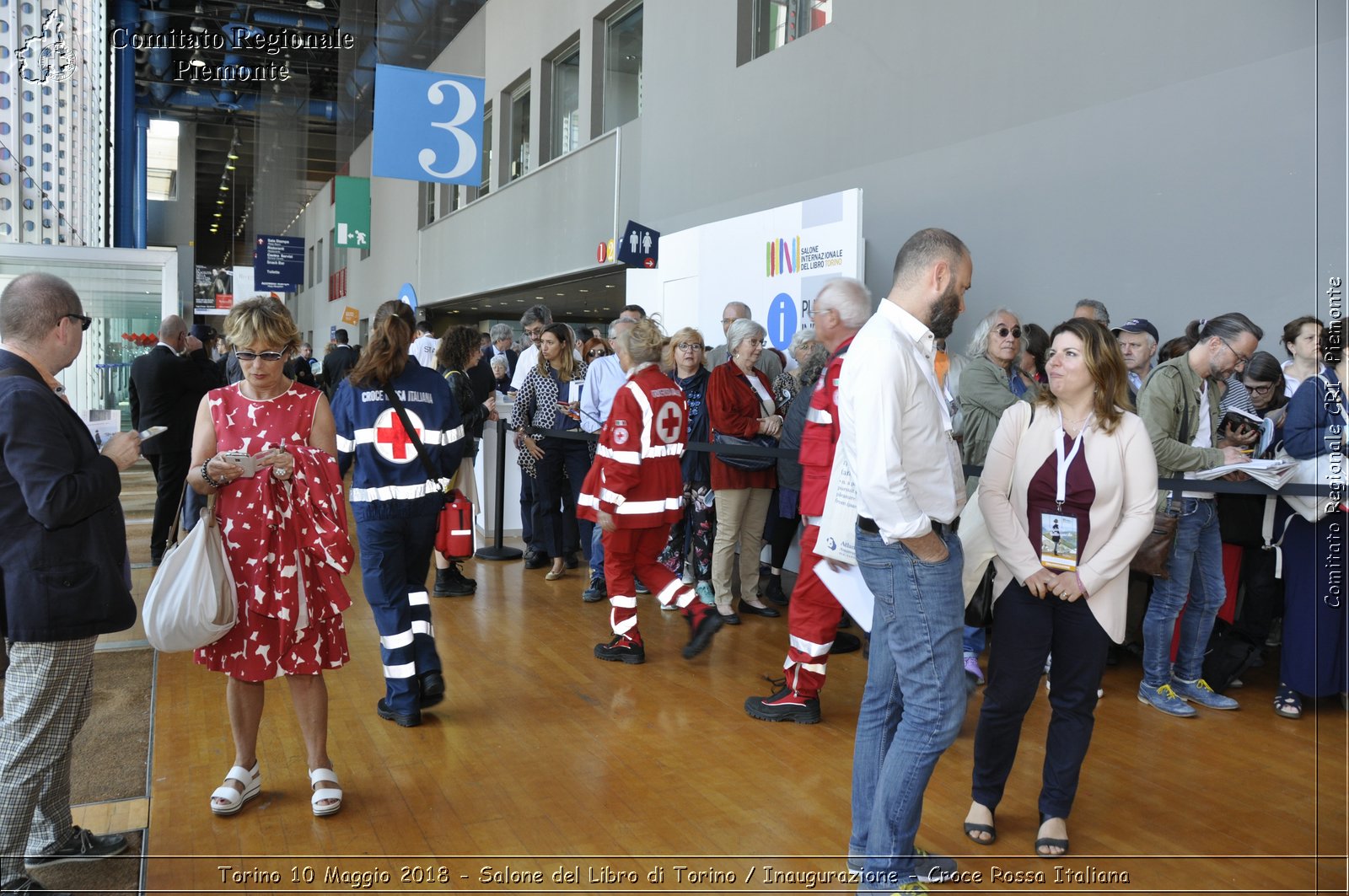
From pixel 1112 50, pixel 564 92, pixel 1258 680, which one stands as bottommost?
pixel 1258 680

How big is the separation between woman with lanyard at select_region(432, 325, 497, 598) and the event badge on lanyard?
4035 mm

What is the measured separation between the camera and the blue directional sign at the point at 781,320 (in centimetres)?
710

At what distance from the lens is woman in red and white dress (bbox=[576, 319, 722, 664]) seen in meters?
4.70

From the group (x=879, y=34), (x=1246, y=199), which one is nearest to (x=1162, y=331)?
(x=1246, y=199)

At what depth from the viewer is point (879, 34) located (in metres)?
6.97

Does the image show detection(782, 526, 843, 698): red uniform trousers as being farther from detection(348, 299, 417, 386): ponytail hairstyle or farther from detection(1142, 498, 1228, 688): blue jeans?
detection(348, 299, 417, 386): ponytail hairstyle

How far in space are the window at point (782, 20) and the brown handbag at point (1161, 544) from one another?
15.8 ft

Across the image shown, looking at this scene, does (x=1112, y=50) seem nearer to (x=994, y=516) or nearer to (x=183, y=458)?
(x=994, y=516)

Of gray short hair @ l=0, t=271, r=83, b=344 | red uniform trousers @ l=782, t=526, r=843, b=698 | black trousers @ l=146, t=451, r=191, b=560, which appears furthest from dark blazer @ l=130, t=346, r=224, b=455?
red uniform trousers @ l=782, t=526, r=843, b=698

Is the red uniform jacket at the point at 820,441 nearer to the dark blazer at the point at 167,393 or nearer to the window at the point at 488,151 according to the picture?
the dark blazer at the point at 167,393

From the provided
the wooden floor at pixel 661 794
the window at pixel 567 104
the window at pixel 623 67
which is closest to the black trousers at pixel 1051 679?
the wooden floor at pixel 661 794

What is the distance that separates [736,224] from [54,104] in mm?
5404

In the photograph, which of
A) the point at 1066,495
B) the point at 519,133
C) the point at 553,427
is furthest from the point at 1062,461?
the point at 519,133

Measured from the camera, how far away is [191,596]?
281 centimetres
